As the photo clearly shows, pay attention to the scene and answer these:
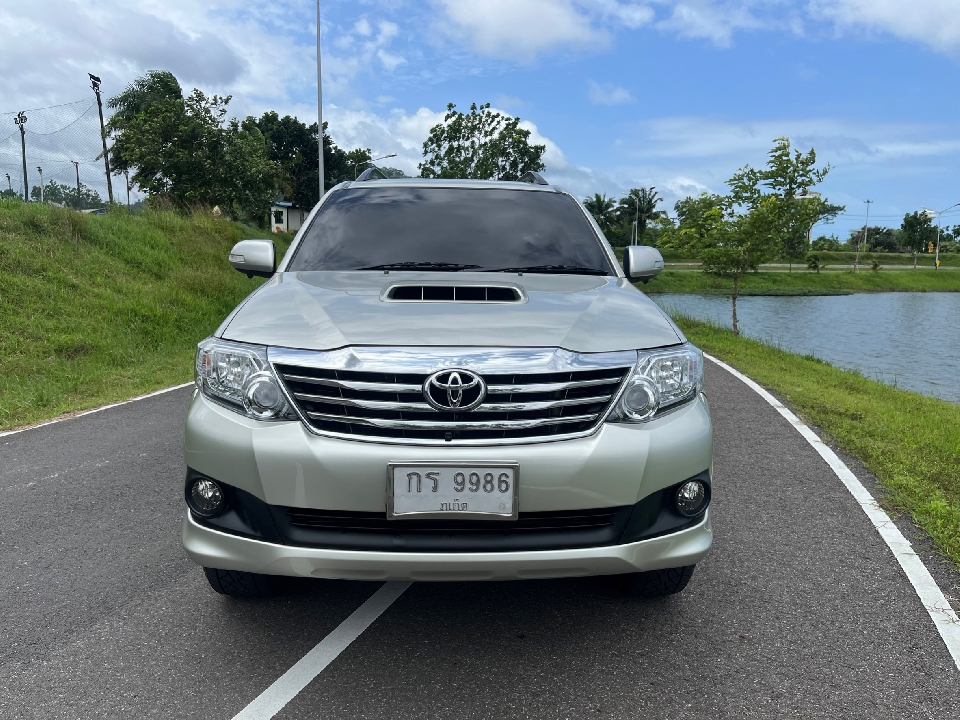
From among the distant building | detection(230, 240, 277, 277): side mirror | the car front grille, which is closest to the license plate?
the car front grille

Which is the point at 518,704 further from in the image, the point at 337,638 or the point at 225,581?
the point at 225,581

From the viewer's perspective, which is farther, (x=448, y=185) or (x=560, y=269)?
(x=448, y=185)

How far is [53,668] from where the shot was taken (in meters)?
2.67

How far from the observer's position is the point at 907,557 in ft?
12.2

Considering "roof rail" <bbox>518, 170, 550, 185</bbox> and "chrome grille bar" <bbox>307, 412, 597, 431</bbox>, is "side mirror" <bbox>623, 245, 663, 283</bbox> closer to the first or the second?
"roof rail" <bbox>518, 170, 550, 185</bbox>

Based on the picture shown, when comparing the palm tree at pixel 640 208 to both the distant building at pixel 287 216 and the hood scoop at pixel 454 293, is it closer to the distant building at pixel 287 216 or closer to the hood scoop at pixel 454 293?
the distant building at pixel 287 216

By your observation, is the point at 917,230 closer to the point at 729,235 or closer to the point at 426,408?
the point at 729,235

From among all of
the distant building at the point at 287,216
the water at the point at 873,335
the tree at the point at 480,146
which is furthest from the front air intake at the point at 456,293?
the distant building at the point at 287,216

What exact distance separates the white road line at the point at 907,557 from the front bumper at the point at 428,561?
125 centimetres

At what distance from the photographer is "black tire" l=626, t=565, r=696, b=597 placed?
10.1 ft

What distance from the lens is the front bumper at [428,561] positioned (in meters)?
2.41

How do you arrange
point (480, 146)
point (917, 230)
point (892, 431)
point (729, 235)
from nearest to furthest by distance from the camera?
point (892, 431) → point (729, 235) → point (480, 146) → point (917, 230)

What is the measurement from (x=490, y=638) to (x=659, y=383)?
113 centimetres

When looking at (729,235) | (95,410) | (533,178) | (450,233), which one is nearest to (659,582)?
(450,233)
